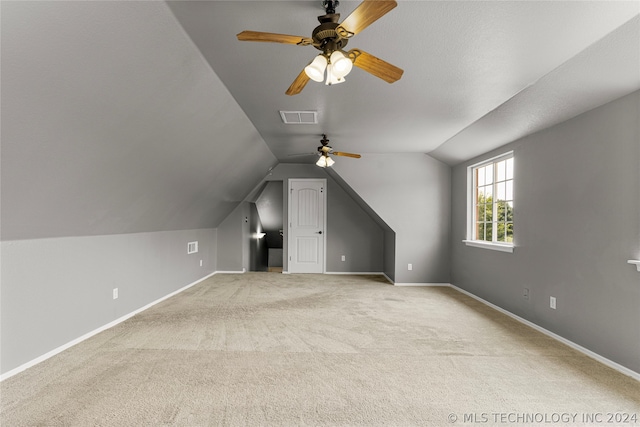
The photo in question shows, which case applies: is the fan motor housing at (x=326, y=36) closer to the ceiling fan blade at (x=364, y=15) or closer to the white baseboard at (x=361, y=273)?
the ceiling fan blade at (x=364, y=15)

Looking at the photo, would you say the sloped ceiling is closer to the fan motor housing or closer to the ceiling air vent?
the ceiling air vent

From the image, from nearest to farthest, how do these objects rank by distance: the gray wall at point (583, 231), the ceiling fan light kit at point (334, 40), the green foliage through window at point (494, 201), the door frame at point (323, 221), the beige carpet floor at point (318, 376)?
the ceiling fan light kit at point (334, 40), the beige carpet floor at point (318, 376), the gray wall at point (583, 231), the green foliage through window at point (494, 201), the door frame at point (323, 221)

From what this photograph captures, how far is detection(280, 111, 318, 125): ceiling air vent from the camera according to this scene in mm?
3820

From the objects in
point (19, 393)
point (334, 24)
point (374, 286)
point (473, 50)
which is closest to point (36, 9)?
point (334, 24)

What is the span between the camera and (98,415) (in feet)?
6.77

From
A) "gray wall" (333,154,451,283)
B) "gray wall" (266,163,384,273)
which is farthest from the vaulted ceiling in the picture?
"gray wall" (266,163,384,273)

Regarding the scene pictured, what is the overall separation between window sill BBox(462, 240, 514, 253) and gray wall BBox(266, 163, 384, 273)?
7.63 feet

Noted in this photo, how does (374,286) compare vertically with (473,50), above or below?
below

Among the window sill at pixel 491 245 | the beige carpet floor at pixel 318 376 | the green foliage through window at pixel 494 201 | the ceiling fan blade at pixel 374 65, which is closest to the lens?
the ceiling fan blade at pixel 374 65

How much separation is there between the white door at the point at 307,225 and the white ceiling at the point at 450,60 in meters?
3.34

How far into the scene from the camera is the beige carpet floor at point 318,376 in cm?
208

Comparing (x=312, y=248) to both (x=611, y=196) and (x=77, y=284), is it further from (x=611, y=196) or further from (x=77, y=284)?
(x=611, y=196)

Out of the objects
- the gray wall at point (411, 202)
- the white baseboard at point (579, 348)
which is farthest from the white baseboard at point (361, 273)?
the white baseboard at point (579, 348)

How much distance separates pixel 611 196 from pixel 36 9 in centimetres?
406
